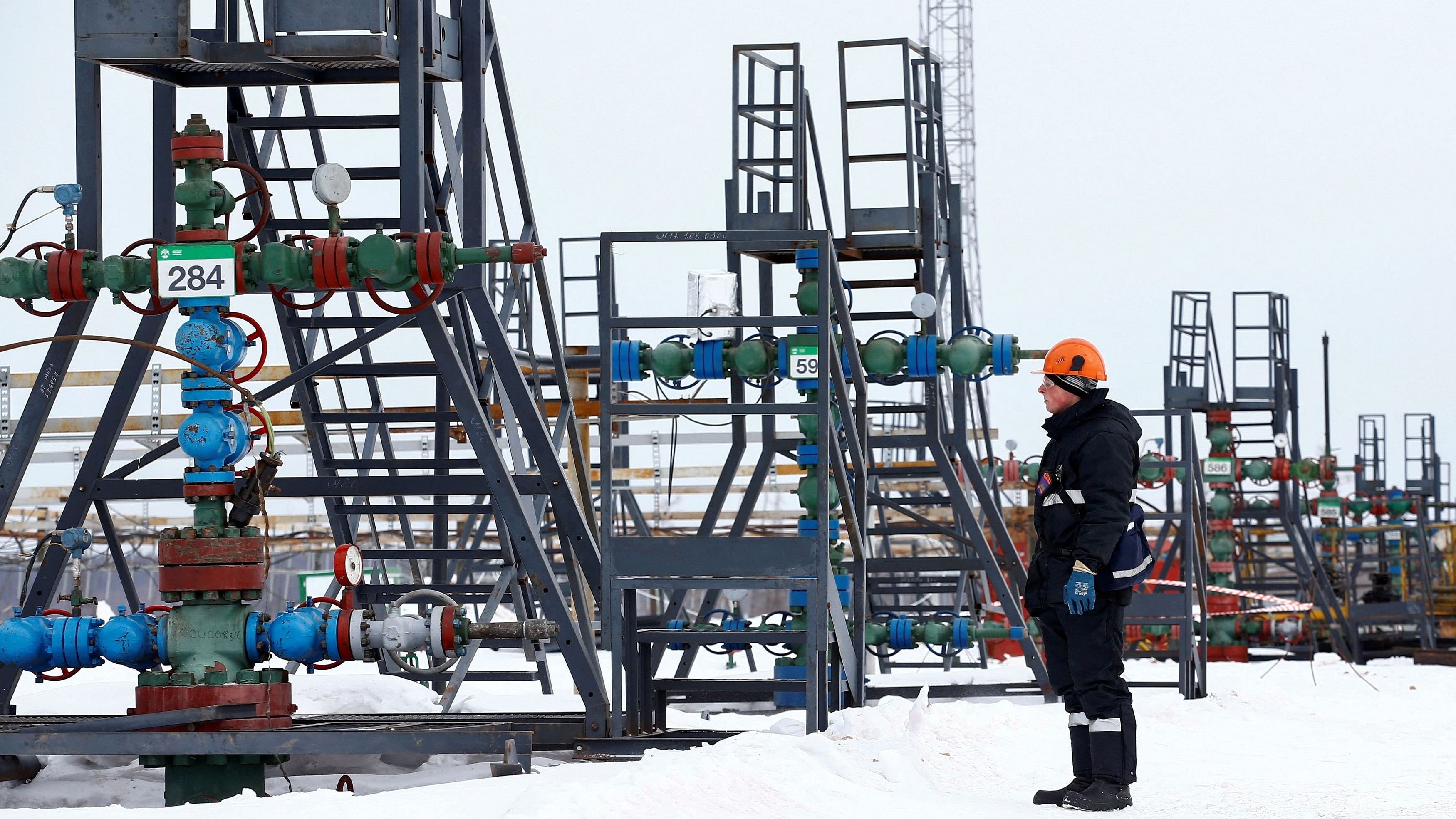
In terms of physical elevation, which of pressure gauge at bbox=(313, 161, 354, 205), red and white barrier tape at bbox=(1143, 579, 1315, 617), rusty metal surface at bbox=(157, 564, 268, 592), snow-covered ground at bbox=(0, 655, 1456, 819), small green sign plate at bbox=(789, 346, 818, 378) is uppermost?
pressure gauge at bbox=(313, 161, 354, 205)

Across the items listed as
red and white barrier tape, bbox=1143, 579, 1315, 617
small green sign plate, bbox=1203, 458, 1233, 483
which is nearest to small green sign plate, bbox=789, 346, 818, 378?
red and white barrier tape, bbox=1143, 579, 1315, 617

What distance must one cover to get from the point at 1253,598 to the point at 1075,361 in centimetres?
1273

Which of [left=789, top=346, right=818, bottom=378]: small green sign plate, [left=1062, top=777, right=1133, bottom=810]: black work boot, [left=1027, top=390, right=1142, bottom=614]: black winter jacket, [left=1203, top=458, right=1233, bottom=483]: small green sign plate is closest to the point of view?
[left=1062, top=777, right=1133, bottom=810]: black work boot

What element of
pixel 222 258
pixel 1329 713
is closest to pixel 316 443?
pixel 222 258

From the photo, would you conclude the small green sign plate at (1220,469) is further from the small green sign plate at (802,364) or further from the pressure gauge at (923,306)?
the small green sign plate at (802,364)

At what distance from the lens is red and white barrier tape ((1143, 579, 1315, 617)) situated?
14484mm

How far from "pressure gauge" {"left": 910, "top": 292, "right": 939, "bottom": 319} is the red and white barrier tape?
3.17 meters

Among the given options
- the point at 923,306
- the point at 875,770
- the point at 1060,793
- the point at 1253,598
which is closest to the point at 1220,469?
the point at 1253,598

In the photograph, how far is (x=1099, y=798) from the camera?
253 inches

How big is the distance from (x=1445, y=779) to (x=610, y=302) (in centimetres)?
426

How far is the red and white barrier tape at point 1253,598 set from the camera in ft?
47.5

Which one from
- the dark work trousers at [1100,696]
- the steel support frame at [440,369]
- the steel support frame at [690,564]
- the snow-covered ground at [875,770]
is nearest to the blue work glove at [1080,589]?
the dark work trousers at [1100,696]

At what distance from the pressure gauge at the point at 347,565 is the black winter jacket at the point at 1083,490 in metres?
2.86

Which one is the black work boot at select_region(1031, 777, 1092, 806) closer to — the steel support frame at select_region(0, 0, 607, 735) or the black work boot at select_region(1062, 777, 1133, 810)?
the black work boot at select_region(1062, 777, 1133, 810)
